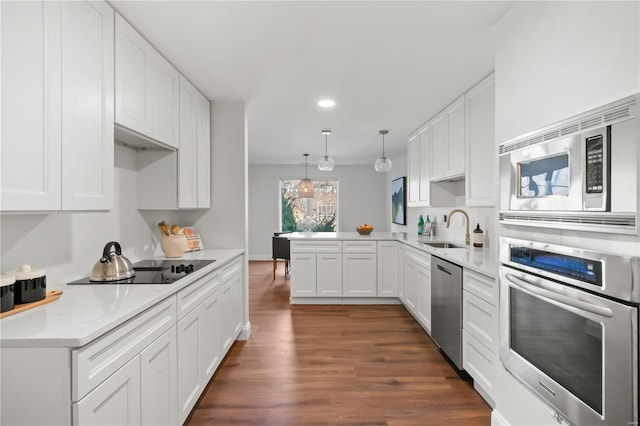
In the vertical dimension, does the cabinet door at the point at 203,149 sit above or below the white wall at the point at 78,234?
above

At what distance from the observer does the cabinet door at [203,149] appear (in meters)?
3.02

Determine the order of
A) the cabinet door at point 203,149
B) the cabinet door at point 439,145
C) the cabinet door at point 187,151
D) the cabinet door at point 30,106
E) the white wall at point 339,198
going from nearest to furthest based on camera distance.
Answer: the cabinet door at point 30,106
the cabinet door at point 187,151
the cabinet door at point 203,149
the cabinet door at point 439,145
the white wall at point 339,198

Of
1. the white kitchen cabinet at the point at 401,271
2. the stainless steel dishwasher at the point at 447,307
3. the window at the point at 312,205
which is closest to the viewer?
the stainless steel dishwasher at the point at 447,307

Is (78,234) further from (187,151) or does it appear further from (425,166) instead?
(425,166)

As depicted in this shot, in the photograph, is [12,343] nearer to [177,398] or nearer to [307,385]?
[177,398]

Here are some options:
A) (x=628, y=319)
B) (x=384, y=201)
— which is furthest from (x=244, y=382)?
(x=384, y=201)

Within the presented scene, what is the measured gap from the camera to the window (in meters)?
8.45

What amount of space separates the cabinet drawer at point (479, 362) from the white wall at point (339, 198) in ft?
19.3

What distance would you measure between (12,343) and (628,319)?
1935mm

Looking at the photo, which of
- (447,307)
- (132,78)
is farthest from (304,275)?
(132,78)

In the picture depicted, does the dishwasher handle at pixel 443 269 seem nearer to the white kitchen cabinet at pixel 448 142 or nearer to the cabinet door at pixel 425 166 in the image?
the white kitchen cabinet at pixel 448 142

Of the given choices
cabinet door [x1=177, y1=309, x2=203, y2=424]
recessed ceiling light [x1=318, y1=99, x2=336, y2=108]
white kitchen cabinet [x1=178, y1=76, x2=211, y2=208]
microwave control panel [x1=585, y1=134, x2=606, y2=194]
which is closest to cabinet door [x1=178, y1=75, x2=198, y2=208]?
white kitchen cabinet [x1=178, y1=76, x2=211, y2=208]

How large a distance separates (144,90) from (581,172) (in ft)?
7.52

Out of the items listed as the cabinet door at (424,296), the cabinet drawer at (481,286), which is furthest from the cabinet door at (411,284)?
the cabinet drawer at (481,286)
